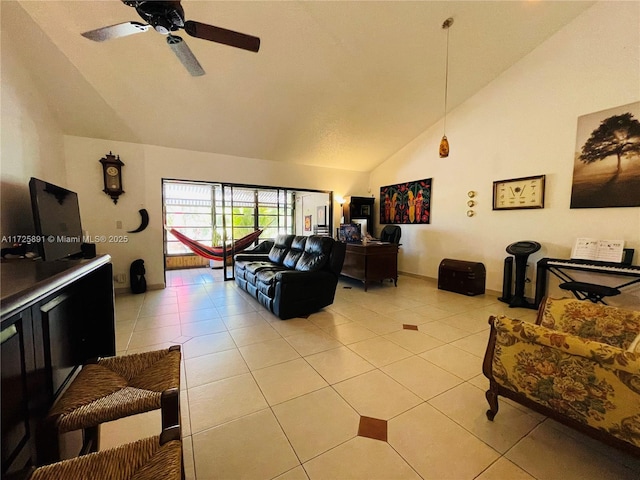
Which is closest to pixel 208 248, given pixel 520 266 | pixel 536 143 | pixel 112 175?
pixel 112 175

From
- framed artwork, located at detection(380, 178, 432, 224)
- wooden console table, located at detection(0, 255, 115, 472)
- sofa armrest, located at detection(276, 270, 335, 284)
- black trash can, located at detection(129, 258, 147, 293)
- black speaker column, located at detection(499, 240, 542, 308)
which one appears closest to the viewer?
wooden console table, located at detection(0, 255, 115, 472)

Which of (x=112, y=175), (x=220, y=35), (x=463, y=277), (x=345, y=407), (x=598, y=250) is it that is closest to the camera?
(x=345, y=407)

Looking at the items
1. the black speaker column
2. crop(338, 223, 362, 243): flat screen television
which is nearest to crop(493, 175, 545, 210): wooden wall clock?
the black speaker column

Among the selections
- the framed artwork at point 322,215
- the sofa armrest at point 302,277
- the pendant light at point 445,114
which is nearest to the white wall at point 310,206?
the framed artwork at point 322,215

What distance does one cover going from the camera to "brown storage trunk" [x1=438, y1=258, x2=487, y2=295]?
3863 mm

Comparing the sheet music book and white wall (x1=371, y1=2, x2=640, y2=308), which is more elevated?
white wall (x1=371, y1=2, x2=640, y2=308)

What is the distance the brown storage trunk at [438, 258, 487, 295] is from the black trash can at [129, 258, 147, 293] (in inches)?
194

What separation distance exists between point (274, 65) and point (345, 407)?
3.47 m

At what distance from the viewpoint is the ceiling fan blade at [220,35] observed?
1696mm

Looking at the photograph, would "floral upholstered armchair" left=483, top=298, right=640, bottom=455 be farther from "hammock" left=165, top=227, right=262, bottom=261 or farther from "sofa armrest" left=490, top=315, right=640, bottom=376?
"hammock" left=165, top=227, right=262, bottom=261

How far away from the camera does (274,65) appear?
297 cm

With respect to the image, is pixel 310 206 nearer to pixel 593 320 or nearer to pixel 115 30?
pixel 115 30

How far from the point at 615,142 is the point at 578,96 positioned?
2.31 ft

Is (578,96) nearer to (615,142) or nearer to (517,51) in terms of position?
(615,142)
